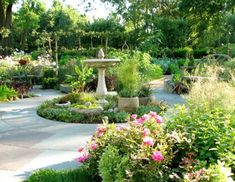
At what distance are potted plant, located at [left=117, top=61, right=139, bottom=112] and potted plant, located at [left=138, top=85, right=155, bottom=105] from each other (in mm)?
299

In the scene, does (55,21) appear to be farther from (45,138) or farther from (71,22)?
(45,138)

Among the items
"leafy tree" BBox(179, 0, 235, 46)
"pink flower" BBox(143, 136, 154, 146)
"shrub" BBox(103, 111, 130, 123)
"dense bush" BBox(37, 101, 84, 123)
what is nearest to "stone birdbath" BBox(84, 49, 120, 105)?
"dense bush" BBox(37, 101, 84, 123)

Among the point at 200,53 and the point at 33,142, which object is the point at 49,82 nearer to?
the point at 33,142

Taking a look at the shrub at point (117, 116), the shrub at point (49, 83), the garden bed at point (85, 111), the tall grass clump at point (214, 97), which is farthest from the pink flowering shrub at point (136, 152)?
the shrub at point (49, 83)

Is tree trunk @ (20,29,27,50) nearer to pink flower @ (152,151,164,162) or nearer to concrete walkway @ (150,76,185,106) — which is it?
concrete walkway @ (150,76,185,106)

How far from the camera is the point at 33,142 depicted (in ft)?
19.4

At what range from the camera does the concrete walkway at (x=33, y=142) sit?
15.4 feet

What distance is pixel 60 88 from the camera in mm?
12297

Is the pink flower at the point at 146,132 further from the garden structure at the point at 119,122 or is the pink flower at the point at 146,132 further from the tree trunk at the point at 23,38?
the tree trunk at the point at 23,38

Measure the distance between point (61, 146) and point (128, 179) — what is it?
2.61 meters

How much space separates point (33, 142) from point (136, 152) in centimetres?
294

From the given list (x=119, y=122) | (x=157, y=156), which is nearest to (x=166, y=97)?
(x=119, y=122)

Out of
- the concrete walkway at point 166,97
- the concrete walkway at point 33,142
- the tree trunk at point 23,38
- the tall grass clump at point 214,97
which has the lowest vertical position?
the concrete walkway at point 33,142

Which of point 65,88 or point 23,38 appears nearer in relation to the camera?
point 65,88
